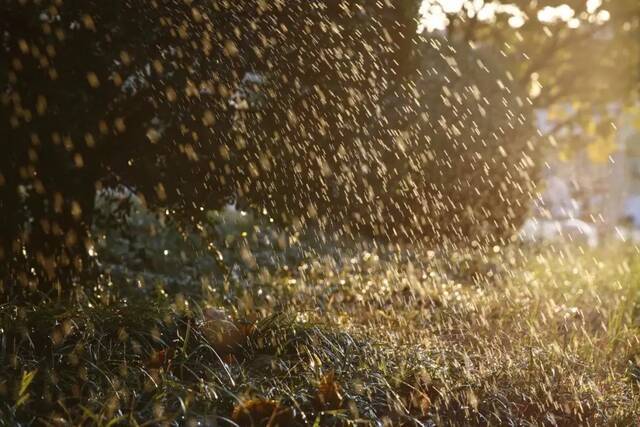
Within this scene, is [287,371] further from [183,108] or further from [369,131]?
[369,131]

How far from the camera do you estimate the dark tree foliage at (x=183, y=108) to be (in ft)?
15.3

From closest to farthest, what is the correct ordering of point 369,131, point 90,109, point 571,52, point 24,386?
1. point 24,386
2. point 90,109
3. point 369,131
4. point 571,52

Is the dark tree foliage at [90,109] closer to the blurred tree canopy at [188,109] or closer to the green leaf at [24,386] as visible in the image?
the blurred tree canopy at [188,109]

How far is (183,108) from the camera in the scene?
486 centimetres

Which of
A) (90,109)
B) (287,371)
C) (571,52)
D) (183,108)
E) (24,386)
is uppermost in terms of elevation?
(571,52)

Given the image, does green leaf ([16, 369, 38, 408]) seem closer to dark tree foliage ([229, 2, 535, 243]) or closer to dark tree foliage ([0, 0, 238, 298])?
dark tree foliage ([0, 0, 238, 298])

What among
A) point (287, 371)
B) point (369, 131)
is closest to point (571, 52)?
point (369, 131)

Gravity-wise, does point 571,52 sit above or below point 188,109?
above

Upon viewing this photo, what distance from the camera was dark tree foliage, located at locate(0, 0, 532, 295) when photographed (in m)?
4.66

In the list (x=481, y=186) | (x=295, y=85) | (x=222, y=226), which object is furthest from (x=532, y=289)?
(x=222, y=226)

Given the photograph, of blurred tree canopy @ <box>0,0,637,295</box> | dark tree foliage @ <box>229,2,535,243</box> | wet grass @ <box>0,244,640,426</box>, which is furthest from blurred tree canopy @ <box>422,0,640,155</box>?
wet grass @ <box>0,244,640,426</box>

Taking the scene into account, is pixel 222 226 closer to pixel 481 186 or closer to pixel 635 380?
pixel 481 186

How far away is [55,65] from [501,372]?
295 centimetres

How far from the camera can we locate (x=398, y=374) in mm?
3227
